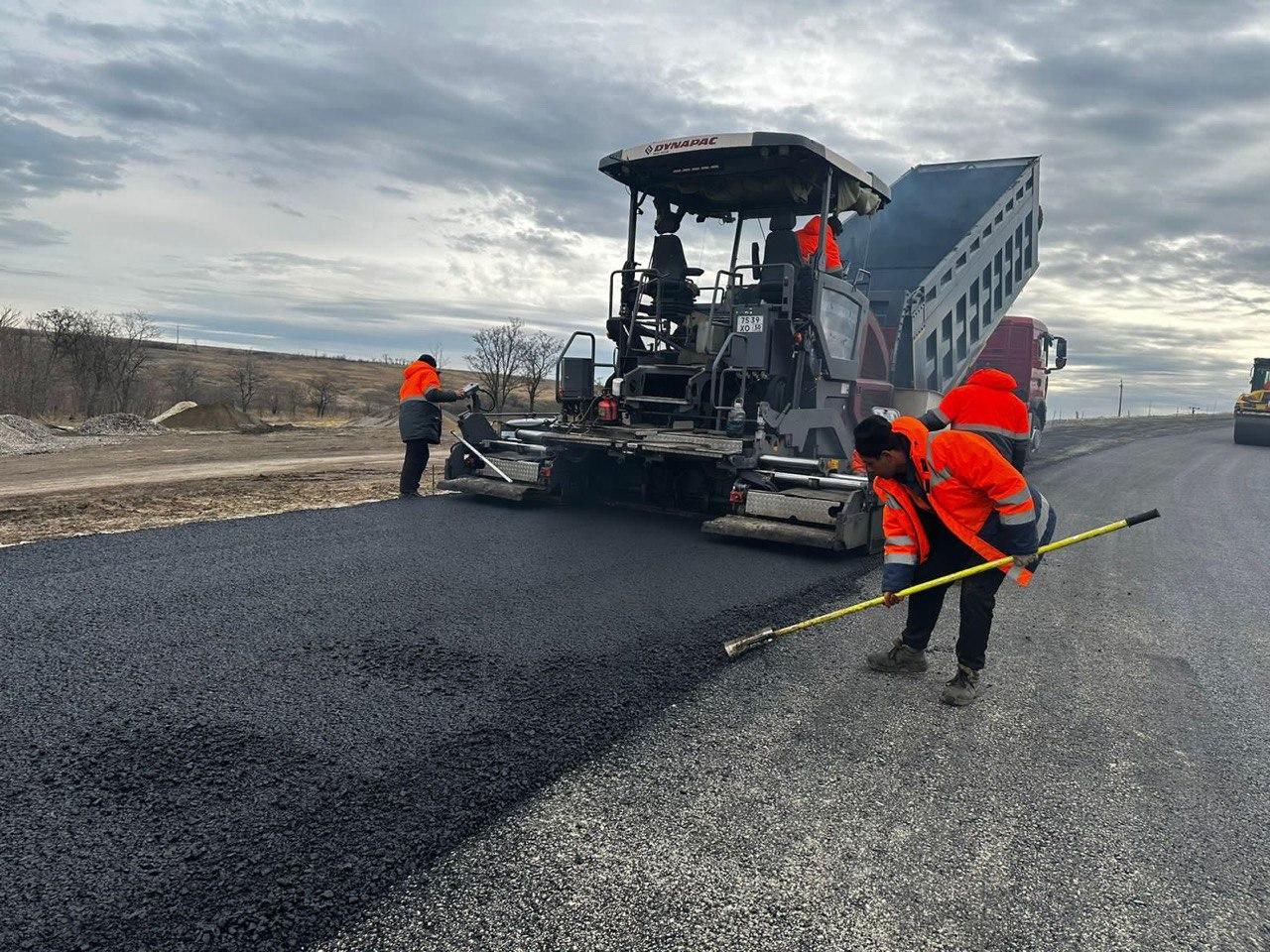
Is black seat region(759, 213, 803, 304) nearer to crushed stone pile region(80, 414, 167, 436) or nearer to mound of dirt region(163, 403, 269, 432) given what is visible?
crushed stone pile region(80, 414, 167, 436)

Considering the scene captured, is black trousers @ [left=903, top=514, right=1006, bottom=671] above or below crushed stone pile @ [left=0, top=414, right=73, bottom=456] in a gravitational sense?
above

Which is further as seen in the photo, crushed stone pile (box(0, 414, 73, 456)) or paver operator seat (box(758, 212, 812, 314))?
crushed stone pile (box(0, 414, 73, 456))

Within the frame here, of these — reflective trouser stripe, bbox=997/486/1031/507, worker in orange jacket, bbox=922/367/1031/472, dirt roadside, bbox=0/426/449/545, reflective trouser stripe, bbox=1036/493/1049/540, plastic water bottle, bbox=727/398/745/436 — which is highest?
worker in orange jacket, bbox=922/367/1031/472

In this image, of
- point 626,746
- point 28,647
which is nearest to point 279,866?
point 626,746

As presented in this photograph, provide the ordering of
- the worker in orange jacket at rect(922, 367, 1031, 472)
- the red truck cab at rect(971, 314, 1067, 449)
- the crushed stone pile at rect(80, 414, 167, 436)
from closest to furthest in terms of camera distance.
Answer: the worker in orange jacket at rect(922, 367, 1031, 472) → the red truck cab at rect(971, 314, 1067, 449) → the crushed stone pile at rect(80, 414, 167, 436)

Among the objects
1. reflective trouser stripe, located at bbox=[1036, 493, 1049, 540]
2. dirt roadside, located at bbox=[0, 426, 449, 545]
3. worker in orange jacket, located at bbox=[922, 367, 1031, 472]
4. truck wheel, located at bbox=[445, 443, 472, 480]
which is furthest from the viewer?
truck wheel, located at bbox=[445, 443, 472, 480]

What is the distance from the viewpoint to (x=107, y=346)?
23688mm

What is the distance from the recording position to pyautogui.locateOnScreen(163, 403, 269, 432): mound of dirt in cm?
1886

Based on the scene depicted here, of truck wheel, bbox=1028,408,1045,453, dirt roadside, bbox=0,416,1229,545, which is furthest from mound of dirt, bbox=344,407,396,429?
truck wheel, bbox=1028,408,1045,453

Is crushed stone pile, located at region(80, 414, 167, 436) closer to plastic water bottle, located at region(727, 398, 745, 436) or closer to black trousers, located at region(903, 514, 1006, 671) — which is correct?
plastic water bottle, located at region(727, 398, 745, 436)

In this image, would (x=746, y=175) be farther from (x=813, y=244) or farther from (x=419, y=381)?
(x=419, y=381)

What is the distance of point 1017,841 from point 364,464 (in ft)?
39.9

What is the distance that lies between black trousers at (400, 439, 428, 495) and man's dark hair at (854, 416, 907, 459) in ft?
19.4

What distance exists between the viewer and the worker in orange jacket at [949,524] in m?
3.51
